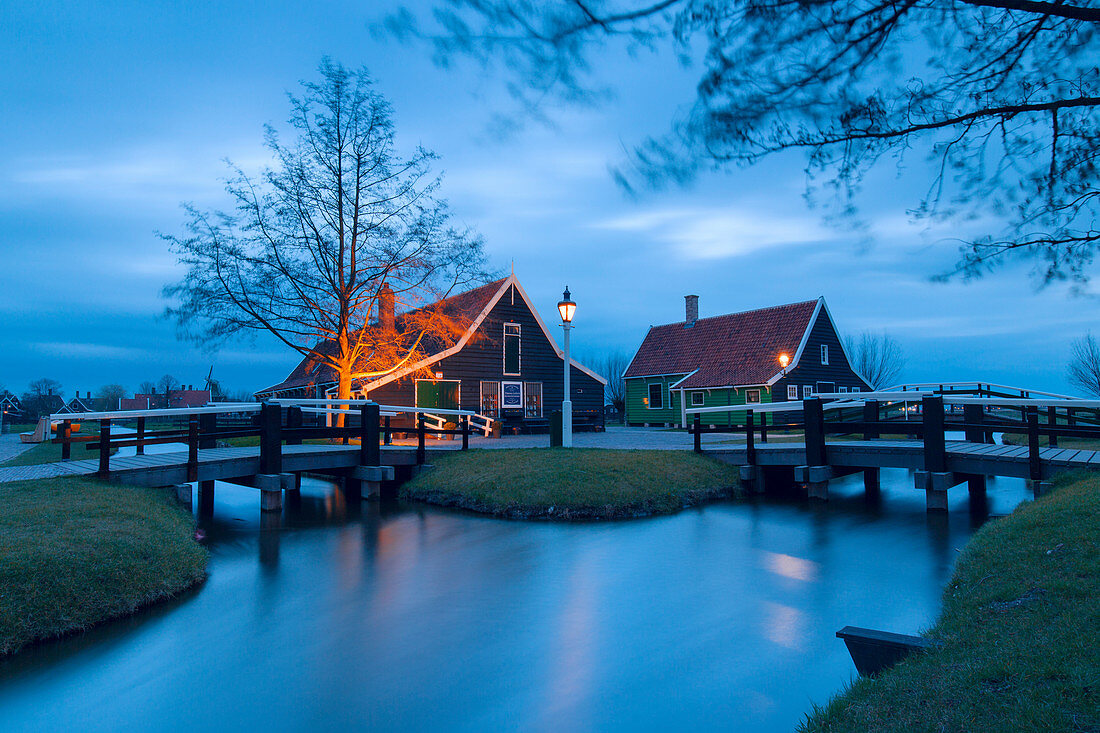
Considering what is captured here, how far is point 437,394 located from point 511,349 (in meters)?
4.01

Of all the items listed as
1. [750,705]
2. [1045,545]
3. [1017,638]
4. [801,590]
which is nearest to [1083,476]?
[1045,545]

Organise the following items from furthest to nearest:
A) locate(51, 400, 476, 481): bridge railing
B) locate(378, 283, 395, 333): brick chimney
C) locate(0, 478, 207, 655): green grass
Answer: locate(378, 283, 395, 333): brick chimney → locate(51, 400, 476, 481): bridge railing → locate(0, 478, 207, 655): green grass

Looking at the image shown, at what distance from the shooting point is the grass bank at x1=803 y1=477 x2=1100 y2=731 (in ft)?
9.75

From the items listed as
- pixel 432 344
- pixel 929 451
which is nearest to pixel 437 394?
pixel 432 344

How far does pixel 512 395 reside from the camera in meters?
27.3

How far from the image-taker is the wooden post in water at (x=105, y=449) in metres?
9.12

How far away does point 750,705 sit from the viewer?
441 cm

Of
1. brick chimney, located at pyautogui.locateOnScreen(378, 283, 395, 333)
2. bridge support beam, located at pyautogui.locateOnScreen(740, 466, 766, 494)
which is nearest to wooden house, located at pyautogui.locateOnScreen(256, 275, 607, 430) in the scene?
brick chimney, located at pyautogui.locateOnScreen(378, 283, 395, 333)

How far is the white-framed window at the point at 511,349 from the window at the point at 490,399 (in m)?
0.82

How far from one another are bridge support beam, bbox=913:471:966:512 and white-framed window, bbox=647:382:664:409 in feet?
77.3

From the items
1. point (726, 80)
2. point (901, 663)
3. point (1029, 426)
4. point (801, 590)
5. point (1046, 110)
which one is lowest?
point (801, 590)

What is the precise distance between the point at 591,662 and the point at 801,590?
299 cm

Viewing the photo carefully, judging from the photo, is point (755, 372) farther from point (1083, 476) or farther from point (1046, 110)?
point (1046, 110)

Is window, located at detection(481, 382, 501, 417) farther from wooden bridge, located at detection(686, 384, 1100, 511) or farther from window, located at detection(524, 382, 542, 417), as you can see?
wooden bridge, located at detection(686, 384, 1100, 511)
